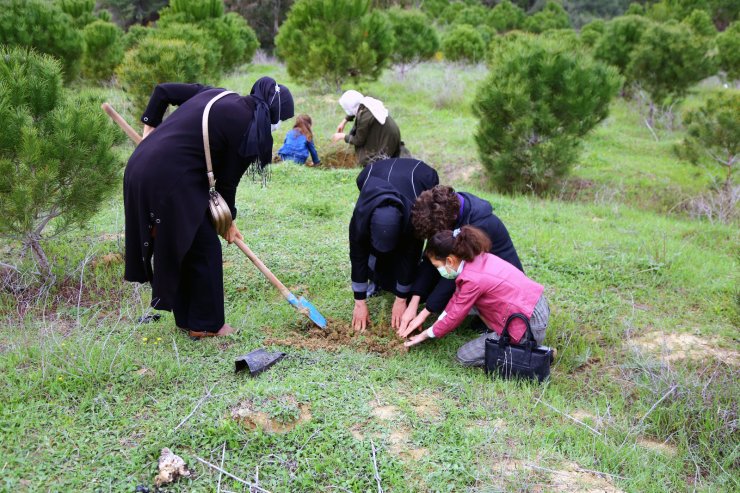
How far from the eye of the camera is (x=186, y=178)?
3.35 meters

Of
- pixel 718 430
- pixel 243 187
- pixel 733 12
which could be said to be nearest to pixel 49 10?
pixel 243 187

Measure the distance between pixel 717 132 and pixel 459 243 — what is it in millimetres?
6286

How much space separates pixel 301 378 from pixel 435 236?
107 centimetres

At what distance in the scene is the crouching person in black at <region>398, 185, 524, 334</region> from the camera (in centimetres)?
354

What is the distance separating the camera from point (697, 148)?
8516 millimetres

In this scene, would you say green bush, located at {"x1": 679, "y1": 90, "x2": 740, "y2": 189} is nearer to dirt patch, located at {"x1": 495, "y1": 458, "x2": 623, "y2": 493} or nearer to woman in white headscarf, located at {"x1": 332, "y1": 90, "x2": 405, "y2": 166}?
woman in white headscarf, located at {"x1": 332, "y1": 90, "x2": 405, "y2": 166}

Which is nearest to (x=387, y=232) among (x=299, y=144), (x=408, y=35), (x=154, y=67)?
(x=299, y=144)

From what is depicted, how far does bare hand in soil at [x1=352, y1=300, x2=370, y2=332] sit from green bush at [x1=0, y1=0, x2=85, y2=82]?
7928 millimetres

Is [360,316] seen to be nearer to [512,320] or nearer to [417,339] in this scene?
[417,339]

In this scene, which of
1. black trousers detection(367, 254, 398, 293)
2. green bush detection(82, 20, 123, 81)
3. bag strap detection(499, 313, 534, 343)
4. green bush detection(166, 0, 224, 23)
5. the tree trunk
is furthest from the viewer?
green bush detection(166, 0, 224, 23)

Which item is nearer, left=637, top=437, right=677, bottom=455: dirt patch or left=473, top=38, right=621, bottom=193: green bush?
left=637, top=437, right=677, bottom=455: dirt patch

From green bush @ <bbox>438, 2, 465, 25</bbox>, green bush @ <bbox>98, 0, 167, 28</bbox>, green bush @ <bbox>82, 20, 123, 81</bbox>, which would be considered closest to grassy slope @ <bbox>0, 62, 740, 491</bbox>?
green bush @ <bbox>82, 20, 123, 81</bbox>

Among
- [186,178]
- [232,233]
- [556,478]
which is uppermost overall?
[186,178]

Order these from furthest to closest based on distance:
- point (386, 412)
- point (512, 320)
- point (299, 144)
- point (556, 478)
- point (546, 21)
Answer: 1. point (546, 21)
2. point (299, 144)
3. point (512, 320)
4. point (386, 412)
5. point (556, 478)
